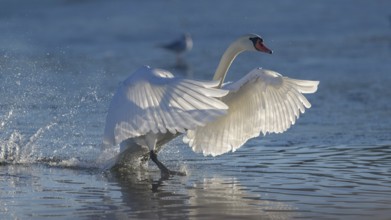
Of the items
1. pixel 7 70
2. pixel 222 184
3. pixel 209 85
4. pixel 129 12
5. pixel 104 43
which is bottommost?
pixel 222 184

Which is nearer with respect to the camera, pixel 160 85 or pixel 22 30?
pixel 160 85

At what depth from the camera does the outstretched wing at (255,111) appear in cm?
935

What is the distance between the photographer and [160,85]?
8.17 m

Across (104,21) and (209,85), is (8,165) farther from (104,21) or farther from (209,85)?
(104,21)

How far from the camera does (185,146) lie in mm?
10805

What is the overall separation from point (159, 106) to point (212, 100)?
0.43 m

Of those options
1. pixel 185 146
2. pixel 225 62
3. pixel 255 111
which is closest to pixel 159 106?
pixel 225 62

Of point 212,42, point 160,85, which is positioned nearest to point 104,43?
point 212,42

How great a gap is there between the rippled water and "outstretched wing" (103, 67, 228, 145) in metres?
0.54

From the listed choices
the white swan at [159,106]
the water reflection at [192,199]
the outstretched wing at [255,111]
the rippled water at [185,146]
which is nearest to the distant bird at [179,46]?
the rippled water at [185,146]

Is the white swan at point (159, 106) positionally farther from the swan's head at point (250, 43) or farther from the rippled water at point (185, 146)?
the swan's head at point (250, 43)

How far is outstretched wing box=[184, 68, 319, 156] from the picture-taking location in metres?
9.35

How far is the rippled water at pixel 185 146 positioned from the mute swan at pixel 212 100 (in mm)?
255

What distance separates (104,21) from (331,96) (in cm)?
1325
